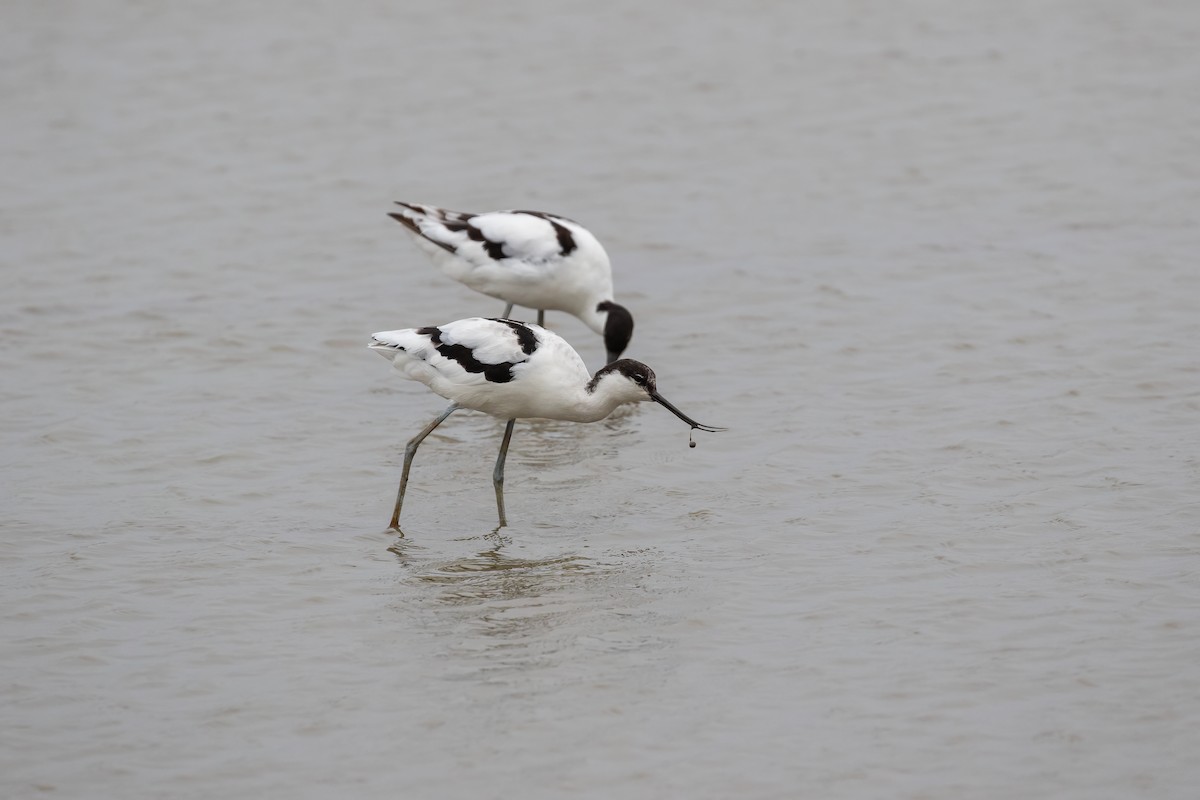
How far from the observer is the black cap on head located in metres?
10.2

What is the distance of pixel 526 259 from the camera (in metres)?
10.2

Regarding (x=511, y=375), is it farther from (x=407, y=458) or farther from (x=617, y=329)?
(x=617, y=329)

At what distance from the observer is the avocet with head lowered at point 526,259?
33.5 feet

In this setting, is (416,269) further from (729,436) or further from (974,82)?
(974,82)

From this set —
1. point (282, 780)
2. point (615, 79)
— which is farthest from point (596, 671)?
point (615, 79)

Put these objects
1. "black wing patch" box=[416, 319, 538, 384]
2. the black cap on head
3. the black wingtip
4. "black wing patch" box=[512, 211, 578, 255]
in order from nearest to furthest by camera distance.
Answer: "black wing patch" box=[416, 319, 538, 384], the black cap on head, "black wing patch" box=[512, 211, 578, 255], the black wingtip

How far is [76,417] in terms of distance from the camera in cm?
926

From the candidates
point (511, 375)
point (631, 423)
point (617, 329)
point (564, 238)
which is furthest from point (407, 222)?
point (511, 375)

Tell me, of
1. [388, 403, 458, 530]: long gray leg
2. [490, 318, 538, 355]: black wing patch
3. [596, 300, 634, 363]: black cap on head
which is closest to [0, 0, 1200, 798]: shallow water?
[388, 403, 458, 530]: long gray leg

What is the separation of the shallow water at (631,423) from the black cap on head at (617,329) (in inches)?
14.1

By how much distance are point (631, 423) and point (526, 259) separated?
134 centimetres

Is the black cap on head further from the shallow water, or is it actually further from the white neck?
the white neck

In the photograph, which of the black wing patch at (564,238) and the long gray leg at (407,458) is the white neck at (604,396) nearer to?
the long gray leg at (407,458)

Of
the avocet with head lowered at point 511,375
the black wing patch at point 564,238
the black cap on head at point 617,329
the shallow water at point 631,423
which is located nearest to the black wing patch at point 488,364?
the avocet with head lowered at point 511,375
